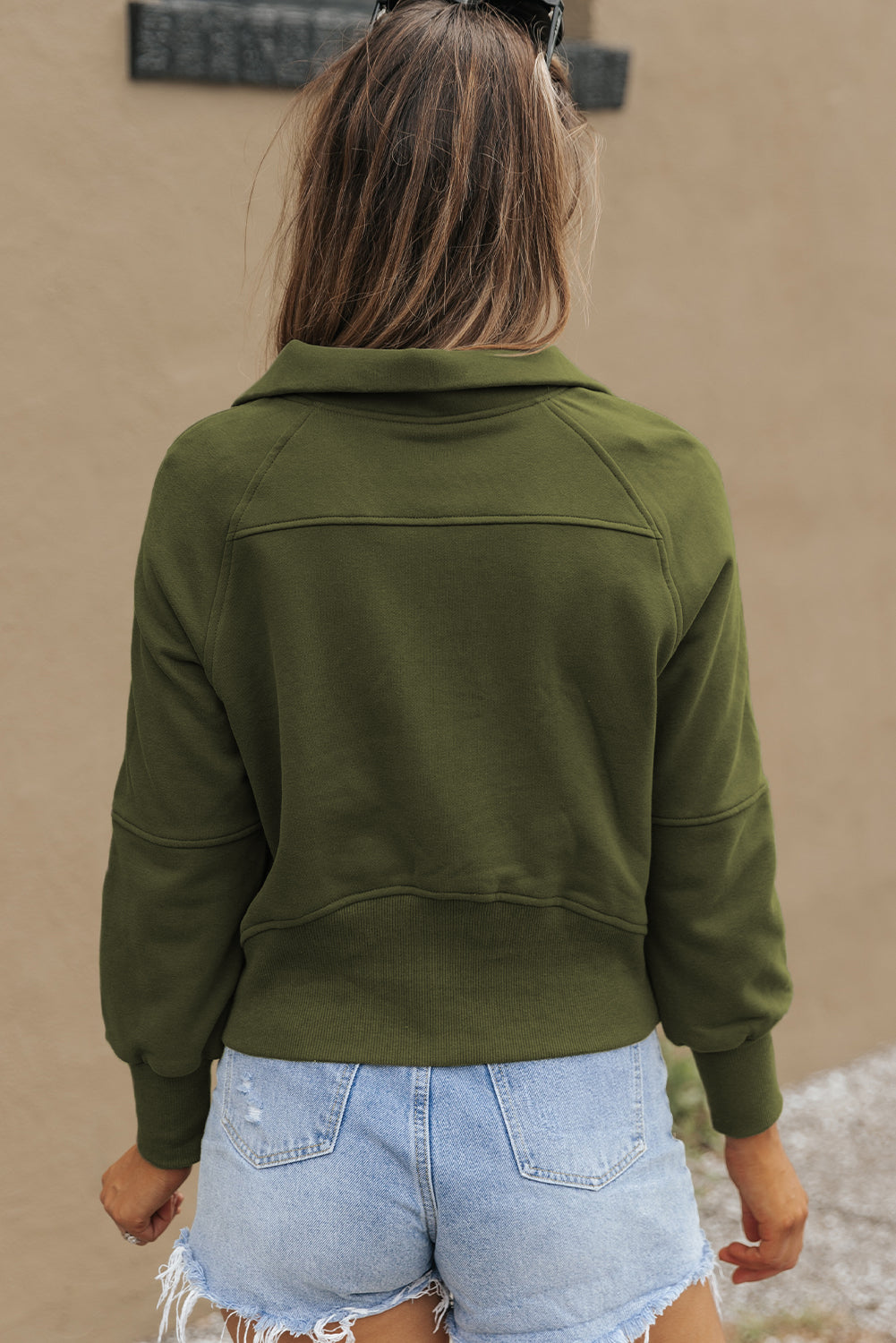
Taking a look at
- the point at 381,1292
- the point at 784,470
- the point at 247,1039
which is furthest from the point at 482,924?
the point at 784,470

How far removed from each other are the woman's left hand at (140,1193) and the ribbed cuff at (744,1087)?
60 cm

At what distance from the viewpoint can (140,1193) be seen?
1.41 meters

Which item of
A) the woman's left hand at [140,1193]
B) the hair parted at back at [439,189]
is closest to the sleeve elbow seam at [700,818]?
the hair parted at back at [439,189]

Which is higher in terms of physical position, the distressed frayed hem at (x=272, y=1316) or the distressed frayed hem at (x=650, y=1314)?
the distressed frayed hem at (x=650, y=1314)

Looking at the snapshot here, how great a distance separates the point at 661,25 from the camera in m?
2.76

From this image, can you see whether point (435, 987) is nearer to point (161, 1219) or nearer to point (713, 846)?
point (713, 846)

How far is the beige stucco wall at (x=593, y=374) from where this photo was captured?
2201 millimetres

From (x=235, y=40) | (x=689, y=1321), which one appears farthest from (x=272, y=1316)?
(x=235, y=40)

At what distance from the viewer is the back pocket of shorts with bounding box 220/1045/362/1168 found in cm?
115

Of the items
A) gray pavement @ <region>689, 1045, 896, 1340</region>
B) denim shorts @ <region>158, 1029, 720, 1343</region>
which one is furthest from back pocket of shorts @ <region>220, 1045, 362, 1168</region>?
gray pavement @ <region>689, 1045, 896, 1340</region>

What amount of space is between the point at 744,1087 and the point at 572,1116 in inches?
12.0

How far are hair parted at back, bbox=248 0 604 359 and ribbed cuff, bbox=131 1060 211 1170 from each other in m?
0.80

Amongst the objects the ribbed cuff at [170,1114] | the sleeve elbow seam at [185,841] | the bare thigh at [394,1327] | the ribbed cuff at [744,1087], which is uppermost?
the sleeve elbow seam at [185,841]

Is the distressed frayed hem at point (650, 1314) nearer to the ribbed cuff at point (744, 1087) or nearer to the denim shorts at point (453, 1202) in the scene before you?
the denim shorts at point (453, 1202)
